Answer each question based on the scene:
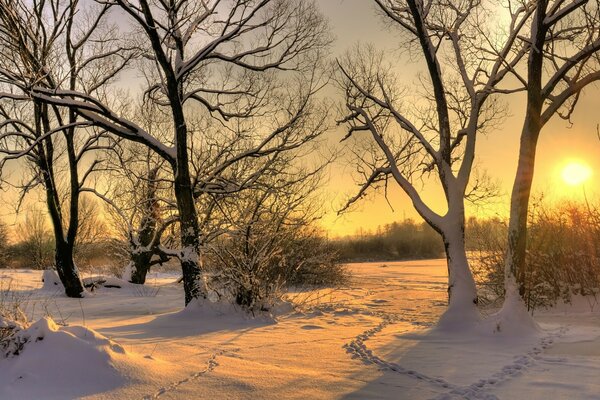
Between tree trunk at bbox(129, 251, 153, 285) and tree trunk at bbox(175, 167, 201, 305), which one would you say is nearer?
tree trunk at bbox(175, 167, 201, 305)

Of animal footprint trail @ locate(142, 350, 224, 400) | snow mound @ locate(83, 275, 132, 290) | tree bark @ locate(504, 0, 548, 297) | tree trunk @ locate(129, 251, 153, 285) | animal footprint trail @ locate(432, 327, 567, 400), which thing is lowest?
animal footprint trail @ locate(432, 327, 567, 400)

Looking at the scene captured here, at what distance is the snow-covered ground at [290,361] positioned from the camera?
4.24m

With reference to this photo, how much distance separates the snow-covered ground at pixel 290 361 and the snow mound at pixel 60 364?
0.01m

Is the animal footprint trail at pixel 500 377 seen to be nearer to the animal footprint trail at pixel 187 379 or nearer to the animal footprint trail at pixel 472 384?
the animal footprint trail at pixel 472 384

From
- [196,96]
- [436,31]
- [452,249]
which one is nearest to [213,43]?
[196,96]

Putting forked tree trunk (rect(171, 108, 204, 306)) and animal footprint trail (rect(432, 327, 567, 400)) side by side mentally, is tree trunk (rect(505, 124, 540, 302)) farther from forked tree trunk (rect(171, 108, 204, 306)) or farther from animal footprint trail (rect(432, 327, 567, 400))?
forked tree trunk (rect(171, 108, 204, 306))

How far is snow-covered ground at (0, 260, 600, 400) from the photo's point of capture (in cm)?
424

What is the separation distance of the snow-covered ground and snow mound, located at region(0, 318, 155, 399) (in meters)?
0.01

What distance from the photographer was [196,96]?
462 inches

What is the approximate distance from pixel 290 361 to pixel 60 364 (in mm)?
2475

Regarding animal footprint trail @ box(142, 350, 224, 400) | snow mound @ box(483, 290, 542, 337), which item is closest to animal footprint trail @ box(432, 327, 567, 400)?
snow mound @ box(483, 290, 542, 337)

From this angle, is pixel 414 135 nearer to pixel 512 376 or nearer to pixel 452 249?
pixel 452 249

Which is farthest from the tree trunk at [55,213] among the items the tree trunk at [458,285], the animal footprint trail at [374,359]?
the tree trunk at [458,285]

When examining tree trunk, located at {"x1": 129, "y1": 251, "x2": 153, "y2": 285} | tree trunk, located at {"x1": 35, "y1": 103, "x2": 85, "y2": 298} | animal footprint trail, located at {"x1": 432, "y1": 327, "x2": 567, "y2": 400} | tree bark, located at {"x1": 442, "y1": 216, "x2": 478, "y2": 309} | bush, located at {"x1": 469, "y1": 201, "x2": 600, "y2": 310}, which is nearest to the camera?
animal footprint trail, located at {"x1": 432, "y1": 327, "x2": 567, "y2": 400}
